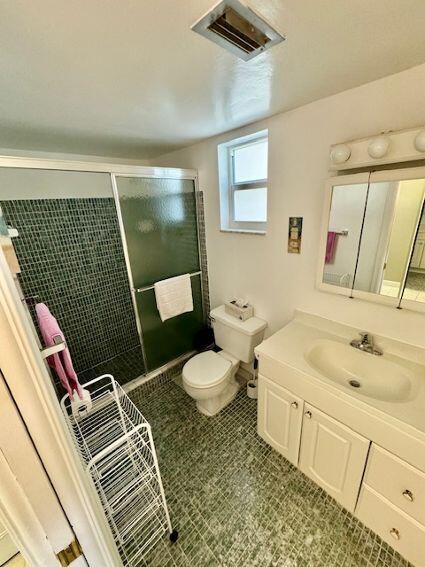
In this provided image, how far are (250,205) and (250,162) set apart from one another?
34 centimetres

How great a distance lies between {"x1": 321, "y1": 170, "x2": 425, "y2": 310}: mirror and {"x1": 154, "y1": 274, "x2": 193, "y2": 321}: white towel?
1275mm

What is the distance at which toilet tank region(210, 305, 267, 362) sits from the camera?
1.92 metres

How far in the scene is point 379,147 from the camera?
3.71 feet

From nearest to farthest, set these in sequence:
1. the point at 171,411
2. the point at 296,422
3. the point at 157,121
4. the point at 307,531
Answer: the point at 307,531 < the point at 296,422 < the point at 157,121 < the point at 171,411

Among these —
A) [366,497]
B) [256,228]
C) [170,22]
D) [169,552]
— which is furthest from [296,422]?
[170,22]

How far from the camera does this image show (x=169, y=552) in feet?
3.83

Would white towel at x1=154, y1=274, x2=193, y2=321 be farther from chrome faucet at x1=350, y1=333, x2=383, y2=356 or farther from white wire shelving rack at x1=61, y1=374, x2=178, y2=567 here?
chrome faucet at x1=350, y1=333, x2=383, y2=356

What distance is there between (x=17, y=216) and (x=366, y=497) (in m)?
2.47

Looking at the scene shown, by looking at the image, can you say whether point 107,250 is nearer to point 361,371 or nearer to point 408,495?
point 361,371

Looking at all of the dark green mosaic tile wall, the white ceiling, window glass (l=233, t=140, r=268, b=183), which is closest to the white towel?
the dark green mosaic tile wall

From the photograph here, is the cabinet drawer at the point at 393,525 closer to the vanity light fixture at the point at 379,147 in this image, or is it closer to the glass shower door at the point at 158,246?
the vanity light fixture at the point at 379,147

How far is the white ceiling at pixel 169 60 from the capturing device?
0.69 m

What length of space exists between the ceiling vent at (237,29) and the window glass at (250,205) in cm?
106

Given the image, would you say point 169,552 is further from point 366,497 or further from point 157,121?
point 157,121
